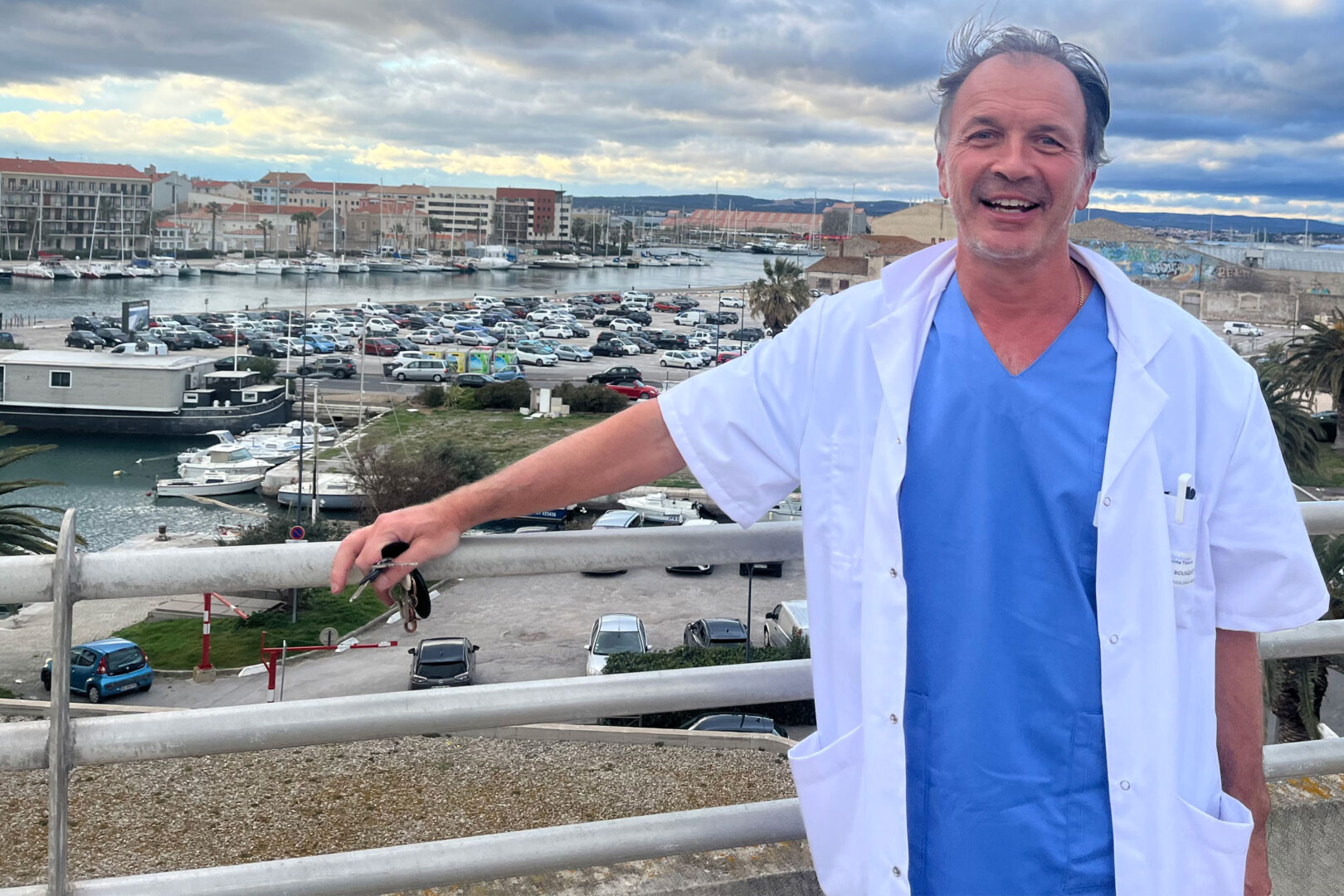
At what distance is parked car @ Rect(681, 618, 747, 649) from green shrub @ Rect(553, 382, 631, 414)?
26.7 m

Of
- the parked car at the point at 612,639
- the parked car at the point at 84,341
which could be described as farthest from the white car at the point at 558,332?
the parked car at the point at 612,639

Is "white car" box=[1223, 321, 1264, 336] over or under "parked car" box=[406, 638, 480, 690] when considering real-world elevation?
over

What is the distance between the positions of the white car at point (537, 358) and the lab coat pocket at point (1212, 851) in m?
49.8

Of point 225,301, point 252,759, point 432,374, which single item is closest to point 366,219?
point 225,301

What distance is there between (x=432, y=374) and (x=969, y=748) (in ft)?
153

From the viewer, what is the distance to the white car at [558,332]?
201ft

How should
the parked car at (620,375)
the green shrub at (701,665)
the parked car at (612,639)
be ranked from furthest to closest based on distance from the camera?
the parked car at (620,375), the parked car at (612,639), the green shrub at (701,665)

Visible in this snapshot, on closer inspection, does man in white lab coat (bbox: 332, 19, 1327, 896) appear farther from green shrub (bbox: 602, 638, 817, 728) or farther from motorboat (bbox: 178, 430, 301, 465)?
motorboat (bbox: 178, 430, 301, 465)

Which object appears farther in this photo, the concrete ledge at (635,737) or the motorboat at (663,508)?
the motorboat at (663,508)

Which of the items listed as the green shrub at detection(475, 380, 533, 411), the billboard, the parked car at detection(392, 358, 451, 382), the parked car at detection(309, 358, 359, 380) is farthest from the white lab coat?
the billboard

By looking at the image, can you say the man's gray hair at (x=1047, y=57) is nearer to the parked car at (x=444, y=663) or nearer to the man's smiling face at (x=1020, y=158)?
the man's smiling face at (x=1020, y=158)

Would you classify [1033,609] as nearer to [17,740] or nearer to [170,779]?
[17,740]

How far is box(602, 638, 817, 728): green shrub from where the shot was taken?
12.2 feet

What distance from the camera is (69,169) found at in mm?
100125
